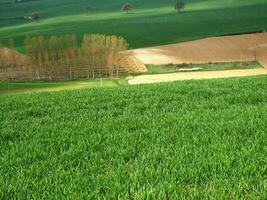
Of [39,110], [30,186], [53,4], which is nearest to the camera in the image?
[30,186]

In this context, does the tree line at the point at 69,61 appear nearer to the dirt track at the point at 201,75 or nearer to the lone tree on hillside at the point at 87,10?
the dirt track at the point at 201,75

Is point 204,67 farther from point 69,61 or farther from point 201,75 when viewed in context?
point 69,61

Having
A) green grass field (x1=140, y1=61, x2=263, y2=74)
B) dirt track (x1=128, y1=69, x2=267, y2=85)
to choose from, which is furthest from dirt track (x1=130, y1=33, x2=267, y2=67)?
dirt track (x1=128, y1=69, x2=267, y2=85)

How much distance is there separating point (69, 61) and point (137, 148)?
167ft

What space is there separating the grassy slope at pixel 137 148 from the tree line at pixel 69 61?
4375cm

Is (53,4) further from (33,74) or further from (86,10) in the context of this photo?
(33,74)

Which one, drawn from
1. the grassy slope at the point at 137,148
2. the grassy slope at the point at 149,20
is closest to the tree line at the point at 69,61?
the grassy slope at the point at 149,20

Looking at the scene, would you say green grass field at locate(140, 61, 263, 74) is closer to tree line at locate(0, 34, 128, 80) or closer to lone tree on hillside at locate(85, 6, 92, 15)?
tree line at locate(0, 34, 128, 80)

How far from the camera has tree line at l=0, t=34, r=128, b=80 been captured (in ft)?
193

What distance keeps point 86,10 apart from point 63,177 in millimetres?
116542

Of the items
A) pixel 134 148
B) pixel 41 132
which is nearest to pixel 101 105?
pixel 41 132

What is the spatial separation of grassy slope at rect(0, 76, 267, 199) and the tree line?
1723 inches

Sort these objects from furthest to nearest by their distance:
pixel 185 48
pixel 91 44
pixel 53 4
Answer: pixel 53 4 < pixel 185 48 < pixel 91 44

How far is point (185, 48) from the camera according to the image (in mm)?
70938
